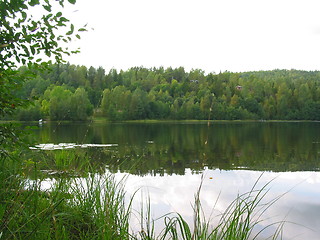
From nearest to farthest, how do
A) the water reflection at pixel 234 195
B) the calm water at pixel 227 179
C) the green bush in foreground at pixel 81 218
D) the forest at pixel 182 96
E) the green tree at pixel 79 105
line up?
1. the green bush in foreground at pixel 81 218
2. the water reflection at pixel 234 195
3. the calm water at pixel 227 179
4. the green tree at pixel 79 105
5. the forest at pixel 182 96

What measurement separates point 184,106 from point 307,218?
327 ft

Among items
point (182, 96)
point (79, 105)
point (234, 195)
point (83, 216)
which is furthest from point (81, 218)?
point (182, 96)

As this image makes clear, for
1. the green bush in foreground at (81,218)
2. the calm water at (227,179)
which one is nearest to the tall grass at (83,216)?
the green bush in foreground at (81,218)

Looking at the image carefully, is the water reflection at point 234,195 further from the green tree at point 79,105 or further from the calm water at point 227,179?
the green tree at point 79,105

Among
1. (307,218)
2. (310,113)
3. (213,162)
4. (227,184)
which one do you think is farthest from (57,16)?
(310,113)

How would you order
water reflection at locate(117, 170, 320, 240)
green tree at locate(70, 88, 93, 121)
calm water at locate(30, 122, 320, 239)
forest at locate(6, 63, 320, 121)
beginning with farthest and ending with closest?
forest at locate(6, 63, 320, 121) → green tree at locate(70, 88, 93, 121) → calm water at locate(30, 122, 320, 239) → water reflection at locate(117, 170, 320, 240)

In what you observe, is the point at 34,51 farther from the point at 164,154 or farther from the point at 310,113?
the point at 310,113

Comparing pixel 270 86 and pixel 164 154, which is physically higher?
pixel 270 86

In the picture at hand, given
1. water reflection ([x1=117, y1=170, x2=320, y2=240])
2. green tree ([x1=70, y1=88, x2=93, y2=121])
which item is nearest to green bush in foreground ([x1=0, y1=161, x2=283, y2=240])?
water reflection ([x1=117, y1=170, x2=320, y2=240])

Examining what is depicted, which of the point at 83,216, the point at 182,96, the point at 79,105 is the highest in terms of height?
the point at 182,96

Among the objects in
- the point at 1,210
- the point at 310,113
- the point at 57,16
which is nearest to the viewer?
the point at 1,210

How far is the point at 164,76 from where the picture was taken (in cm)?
15988

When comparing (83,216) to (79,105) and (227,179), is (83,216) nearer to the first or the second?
(227,179)

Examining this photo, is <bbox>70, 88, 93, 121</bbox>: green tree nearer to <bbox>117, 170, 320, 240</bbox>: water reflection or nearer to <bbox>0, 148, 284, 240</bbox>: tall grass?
<bbox>117, 170, 320, 240</bbox>: water reflection
